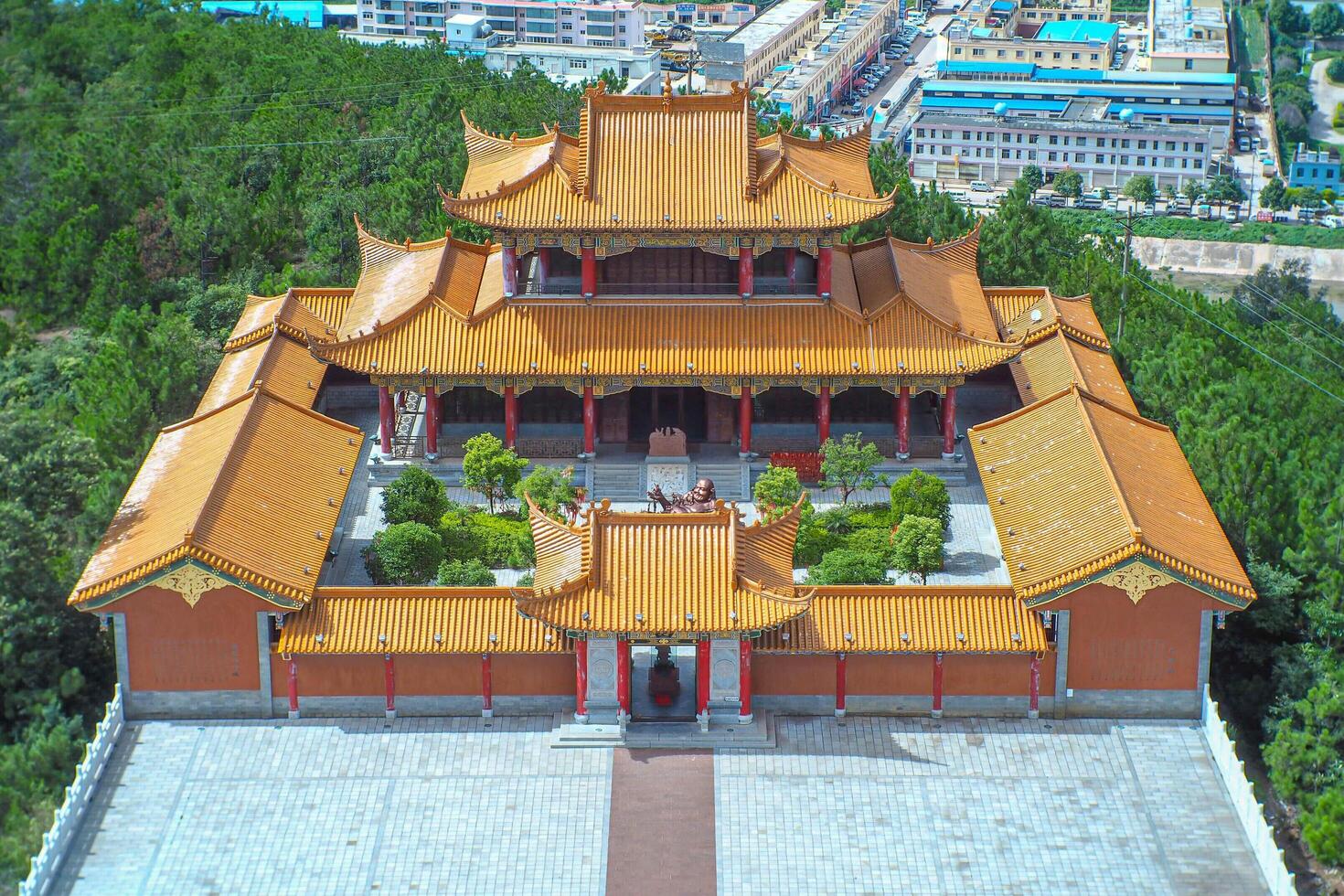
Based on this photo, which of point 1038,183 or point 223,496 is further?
point 1038,183

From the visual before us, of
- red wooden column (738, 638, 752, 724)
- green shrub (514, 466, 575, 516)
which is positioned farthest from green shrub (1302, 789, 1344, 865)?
green shrub (514, 466, 575, 516)

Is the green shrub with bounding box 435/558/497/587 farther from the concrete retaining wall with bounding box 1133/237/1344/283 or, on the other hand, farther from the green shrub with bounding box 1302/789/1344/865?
the concrete retaining wall with bounding box 1133/237/1344/283

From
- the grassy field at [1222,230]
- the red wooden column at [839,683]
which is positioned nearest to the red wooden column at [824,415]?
the red wooden column at [839,683]

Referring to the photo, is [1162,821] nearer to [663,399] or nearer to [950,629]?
[950,629]

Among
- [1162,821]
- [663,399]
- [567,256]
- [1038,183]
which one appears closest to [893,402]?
[663,399]

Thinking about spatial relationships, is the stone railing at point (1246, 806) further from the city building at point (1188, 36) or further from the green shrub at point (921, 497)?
the city building at point (1188, 36)

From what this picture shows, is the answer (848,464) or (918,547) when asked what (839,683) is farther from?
(848,464)

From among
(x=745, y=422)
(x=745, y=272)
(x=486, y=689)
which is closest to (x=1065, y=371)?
(x=745, y=422)
